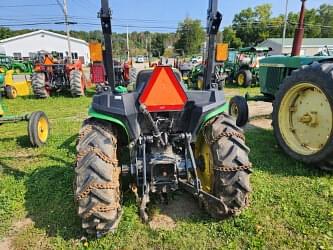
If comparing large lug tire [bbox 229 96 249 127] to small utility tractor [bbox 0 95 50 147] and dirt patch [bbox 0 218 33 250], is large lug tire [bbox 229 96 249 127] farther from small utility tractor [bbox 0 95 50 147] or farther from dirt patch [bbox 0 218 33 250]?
dirt patch [bbox 0 218 33 250]

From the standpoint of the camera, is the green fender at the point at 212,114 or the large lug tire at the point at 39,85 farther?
the large lug tire at the point at 39,85

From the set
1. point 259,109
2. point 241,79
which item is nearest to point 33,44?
point 241,79

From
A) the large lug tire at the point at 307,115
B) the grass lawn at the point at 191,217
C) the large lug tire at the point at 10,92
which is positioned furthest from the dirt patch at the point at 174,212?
the large lug tire at the point at 10,92

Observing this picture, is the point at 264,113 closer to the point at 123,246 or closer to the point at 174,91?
the point at 174,91

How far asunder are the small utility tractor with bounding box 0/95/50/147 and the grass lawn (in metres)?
0.49

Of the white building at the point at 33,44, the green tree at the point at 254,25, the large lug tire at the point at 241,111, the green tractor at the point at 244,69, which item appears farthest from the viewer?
the green tree at the point at 254,25

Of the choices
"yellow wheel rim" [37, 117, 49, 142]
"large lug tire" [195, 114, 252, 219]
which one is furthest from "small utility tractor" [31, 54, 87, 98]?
"large lug tire" [195, 114, 252, 219]

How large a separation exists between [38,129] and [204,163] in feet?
11.1

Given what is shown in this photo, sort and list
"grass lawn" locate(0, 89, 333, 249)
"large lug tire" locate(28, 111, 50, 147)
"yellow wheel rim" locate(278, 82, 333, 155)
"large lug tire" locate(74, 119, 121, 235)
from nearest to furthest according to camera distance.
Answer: "large lug tire" locate(74, 119, 121, 235), "grass lawn" locate(0, 89, 333, 249), "yellow wheel rim" locate(278, 82, 333, 155), "large lug tire" locate(28, 111, 50, 147)

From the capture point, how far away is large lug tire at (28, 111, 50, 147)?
15.8ft

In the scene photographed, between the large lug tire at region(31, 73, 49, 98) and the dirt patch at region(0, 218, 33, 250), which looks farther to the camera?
the large lug tire at region(31, 73, 49, 98)

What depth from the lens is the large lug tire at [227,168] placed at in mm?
2578

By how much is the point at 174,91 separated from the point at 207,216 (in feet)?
4.37

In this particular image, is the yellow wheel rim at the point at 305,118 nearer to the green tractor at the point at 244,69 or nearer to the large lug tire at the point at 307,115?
the large lug tire at the point at 307,115
